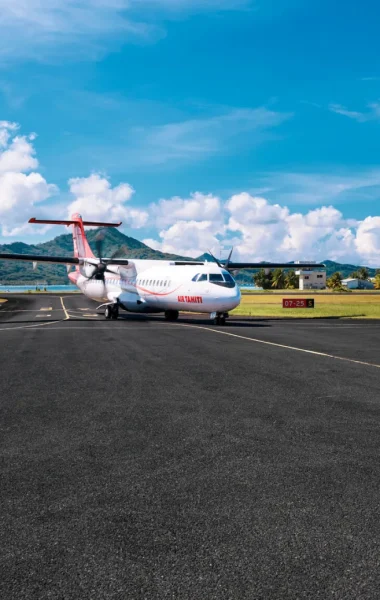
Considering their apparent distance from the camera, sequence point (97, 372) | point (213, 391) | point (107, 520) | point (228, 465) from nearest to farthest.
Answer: point (107, 520), point (228, 465), point (213, 391), point (97, 372)

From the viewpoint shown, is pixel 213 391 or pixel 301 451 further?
pixel 213 391

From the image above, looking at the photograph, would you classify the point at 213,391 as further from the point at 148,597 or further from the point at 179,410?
the point at 148,597

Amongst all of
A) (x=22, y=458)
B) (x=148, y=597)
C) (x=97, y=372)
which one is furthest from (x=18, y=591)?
(x=97, y=372)

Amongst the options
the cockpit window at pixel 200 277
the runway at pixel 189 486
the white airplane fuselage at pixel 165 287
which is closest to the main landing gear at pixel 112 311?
the white airplane fuselage at pixel 165 287

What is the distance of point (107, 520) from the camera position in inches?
169

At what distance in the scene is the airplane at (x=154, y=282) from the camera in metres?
26.7

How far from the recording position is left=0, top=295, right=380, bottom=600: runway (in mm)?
3428

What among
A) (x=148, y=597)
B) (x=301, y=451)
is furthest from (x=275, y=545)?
(x=301, y=451)

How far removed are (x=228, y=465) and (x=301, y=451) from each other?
109cm

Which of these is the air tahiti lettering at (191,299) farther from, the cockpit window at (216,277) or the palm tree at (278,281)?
the palm tree at (278,281)

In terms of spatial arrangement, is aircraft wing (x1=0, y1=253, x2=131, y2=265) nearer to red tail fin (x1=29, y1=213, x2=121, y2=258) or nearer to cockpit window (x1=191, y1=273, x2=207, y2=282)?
red tail fin (x1=29, y1=213, x2=121, y2=258)

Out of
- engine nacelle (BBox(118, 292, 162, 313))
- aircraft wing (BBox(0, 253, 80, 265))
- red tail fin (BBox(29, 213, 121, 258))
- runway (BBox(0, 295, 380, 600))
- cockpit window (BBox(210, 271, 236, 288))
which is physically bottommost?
runway (BBox(0, 295, 380, 600))

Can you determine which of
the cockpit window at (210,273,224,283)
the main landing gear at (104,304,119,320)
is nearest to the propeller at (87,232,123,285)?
the main landing gear at (104,304,119,320)

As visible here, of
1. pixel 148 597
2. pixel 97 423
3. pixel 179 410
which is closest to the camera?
pixel 148 597
